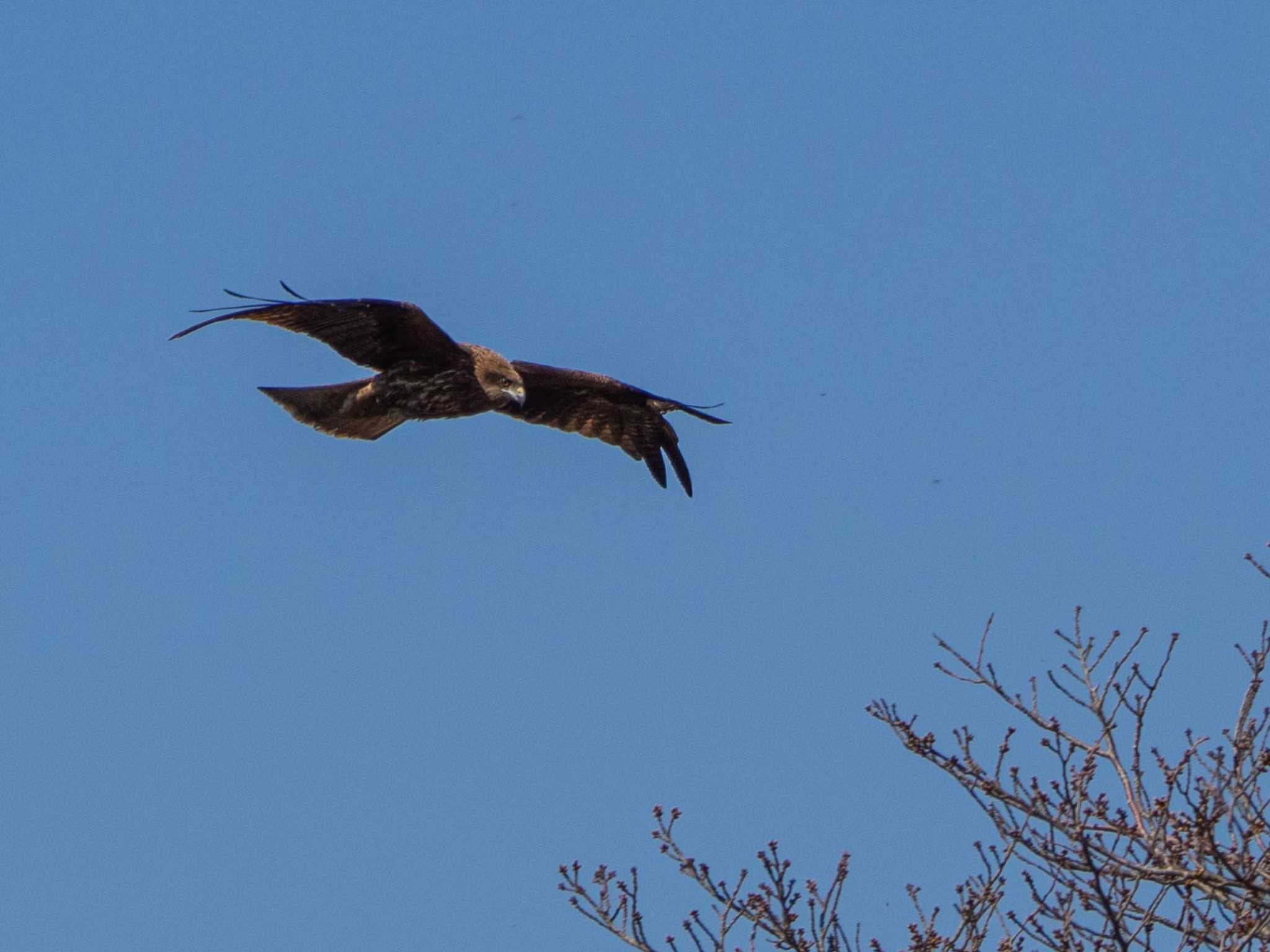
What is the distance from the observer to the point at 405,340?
33.2 feet

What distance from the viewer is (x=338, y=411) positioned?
35.2 feet

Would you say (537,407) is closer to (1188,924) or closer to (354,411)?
(354,411)

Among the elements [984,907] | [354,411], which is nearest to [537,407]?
[354,411]

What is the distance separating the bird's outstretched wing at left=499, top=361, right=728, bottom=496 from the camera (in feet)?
37.8

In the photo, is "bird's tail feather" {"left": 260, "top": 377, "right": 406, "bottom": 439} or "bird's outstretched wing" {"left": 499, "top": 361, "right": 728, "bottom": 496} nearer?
"bird's tail feather" {"left": 260, "top": 377, "right": 406, "bottom": 439}

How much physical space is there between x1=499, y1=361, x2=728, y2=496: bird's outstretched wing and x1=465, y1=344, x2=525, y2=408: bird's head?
26.0 inches

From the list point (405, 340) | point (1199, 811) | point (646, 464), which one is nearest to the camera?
point (1199, 811)

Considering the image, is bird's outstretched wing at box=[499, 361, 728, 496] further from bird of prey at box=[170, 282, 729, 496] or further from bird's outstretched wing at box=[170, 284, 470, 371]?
bird's outstretched wing at box=[170, 284, 470, 371]

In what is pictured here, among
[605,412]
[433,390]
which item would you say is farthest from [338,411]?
[605,412]

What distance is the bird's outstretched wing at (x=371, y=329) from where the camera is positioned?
948 cm

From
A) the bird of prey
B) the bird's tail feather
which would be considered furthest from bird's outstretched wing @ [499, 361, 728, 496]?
the bird's tail feather

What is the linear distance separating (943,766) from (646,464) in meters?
5.74

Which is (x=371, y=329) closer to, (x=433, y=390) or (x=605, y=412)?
(x=433, y=390)

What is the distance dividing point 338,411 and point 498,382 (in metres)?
→ 1.03
